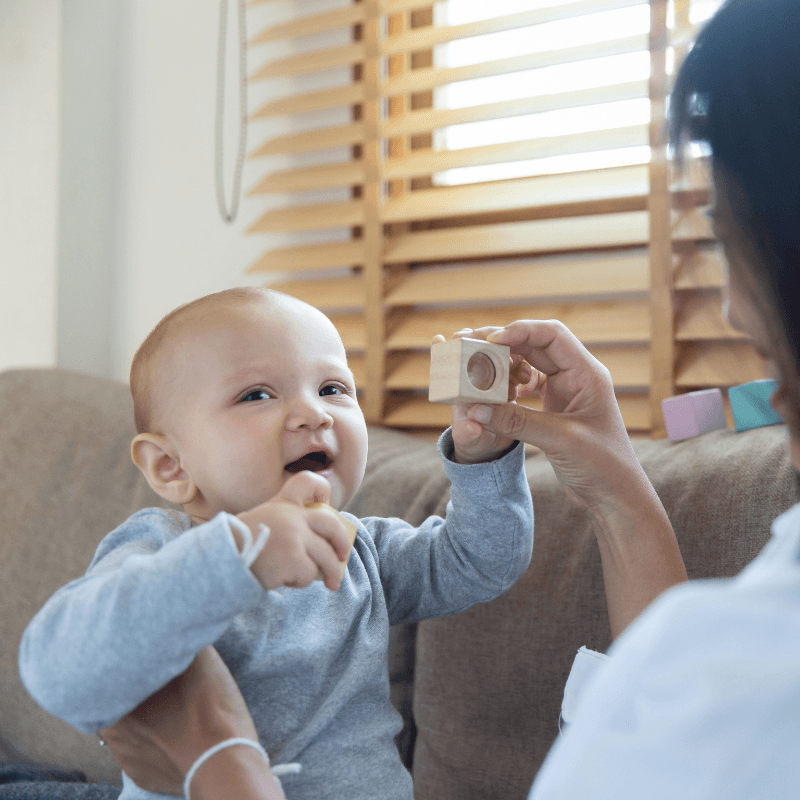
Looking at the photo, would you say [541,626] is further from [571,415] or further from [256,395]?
[256,395]

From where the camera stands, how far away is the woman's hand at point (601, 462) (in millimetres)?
916

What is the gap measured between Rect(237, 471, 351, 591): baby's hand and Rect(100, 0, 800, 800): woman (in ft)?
0.48

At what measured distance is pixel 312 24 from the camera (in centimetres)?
190

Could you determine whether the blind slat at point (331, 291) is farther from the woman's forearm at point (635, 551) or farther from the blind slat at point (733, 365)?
the woman's forearm at point (635, 551)

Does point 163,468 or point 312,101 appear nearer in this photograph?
point 163,468

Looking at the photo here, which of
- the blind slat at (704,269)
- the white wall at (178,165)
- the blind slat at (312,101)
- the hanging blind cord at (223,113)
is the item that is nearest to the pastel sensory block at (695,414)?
the blind slat at (704,269)

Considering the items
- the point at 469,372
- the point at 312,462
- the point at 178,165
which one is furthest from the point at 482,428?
the point at 178,165

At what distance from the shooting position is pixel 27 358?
2324mm

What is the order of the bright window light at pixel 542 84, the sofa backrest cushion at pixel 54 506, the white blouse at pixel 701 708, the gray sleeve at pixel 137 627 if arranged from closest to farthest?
the white blouse at pixel 701 708, the gray sleeve at pixel 137 627, the sofa backrest cushion at pixel 54 506, the bright window light at pixel 542 84

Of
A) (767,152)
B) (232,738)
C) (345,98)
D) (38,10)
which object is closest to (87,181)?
(38,10)

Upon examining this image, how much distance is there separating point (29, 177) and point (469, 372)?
1.95m

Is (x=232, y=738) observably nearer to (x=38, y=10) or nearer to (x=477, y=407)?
(x=477, y=407)

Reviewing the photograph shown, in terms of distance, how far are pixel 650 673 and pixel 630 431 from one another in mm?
1220

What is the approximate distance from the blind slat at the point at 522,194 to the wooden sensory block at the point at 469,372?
0.83 meters
